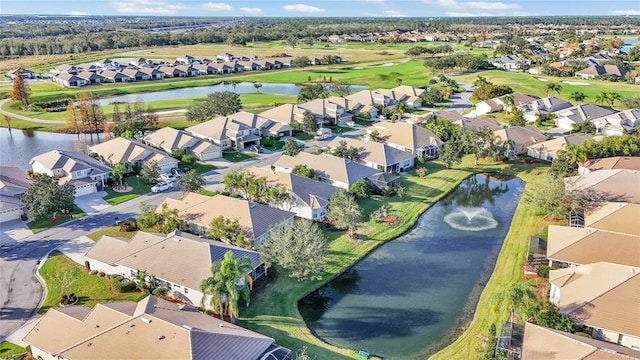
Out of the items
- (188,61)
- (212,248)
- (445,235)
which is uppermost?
(188,61)

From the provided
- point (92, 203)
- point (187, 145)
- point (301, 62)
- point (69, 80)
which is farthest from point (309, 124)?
point (301, 62)

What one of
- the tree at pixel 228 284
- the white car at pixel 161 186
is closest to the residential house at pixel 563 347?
the tree at pixel 228 284

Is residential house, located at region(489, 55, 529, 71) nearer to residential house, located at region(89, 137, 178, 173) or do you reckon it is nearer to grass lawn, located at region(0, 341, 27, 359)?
residential house, located at region(89, 137, 178, 173)

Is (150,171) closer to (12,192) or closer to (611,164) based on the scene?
(12,192)

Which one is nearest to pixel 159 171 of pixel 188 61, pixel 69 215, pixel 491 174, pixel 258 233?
pixel 69 215

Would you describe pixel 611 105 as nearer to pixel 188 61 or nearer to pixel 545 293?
pixel 545 293

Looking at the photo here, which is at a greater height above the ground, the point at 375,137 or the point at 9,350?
the point at 375,137
